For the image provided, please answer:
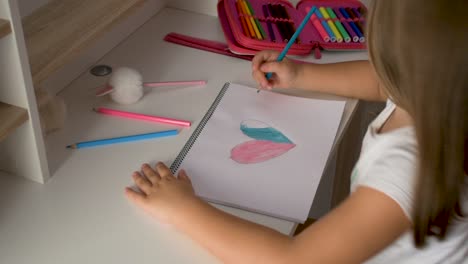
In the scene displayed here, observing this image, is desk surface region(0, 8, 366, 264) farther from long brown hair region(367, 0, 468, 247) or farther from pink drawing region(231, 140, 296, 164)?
long brown hair region(367, 0, 468, 247)

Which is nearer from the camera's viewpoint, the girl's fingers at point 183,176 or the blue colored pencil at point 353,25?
the girl's fingers at point 183,176

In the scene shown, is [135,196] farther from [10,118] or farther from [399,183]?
[399,183]

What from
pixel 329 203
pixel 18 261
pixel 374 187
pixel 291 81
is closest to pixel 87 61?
pixel 291 81

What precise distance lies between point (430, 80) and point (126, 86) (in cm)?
53

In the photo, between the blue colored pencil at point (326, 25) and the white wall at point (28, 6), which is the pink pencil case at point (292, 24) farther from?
the white wall at point (28, 6)

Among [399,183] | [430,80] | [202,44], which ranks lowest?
[202,44]

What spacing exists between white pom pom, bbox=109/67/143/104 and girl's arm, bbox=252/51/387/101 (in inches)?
8.2

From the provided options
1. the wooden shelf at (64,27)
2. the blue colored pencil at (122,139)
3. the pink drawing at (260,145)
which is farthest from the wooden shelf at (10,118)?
the pink drawing at (260,145)

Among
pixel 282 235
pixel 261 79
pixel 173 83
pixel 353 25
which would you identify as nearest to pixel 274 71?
pixel 261 79

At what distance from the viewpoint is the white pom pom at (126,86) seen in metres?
1.02

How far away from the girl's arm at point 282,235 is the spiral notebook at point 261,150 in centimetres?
6

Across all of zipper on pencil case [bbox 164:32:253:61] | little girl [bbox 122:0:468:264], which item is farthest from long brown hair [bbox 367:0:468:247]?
zipper on pencil case [bbox 164:32:253:61]

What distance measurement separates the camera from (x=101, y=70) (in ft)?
3.70

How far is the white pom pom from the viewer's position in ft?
3.35
